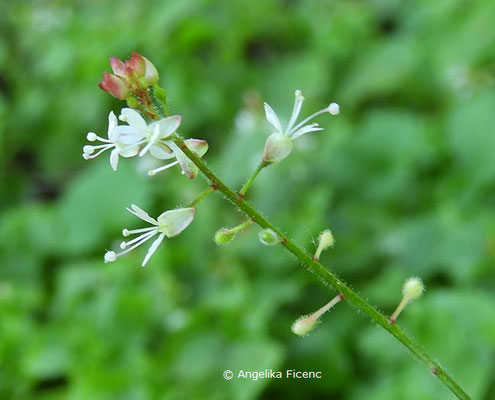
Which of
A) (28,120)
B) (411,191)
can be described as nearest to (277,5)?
(28,120)

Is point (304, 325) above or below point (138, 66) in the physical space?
below

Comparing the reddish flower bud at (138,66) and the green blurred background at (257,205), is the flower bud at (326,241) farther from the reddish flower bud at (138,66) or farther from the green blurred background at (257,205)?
Result: the green blurred background at (257,205)

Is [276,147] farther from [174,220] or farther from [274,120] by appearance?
[174,220]

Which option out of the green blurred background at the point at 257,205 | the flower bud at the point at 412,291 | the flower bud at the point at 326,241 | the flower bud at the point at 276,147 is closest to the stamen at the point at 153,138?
the flower bud at the point at 276,147

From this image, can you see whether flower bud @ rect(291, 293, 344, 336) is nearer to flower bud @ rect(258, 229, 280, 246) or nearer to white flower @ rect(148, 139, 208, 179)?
flower bud @ rect(258, 229, 280, 246)

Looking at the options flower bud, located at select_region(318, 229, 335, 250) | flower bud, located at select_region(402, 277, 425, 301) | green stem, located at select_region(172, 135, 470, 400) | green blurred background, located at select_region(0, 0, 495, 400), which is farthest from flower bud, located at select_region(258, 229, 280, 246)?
green blurred background, located at select_region(0, 0, 495, 400)

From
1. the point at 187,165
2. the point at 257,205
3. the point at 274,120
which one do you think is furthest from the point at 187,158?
the point at 257,205
